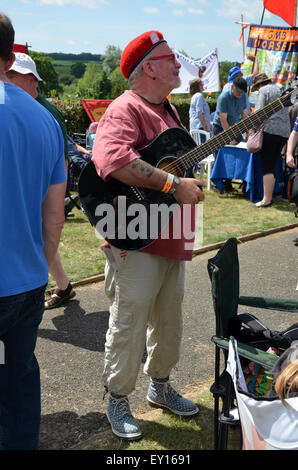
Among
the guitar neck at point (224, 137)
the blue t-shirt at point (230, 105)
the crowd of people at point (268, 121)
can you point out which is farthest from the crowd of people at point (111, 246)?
the blue t-shirt at point (230, 105)

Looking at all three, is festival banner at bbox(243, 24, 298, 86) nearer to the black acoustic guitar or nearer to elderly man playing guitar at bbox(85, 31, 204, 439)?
elderly man playing guitar at bbox(85, 31, 204, 439)

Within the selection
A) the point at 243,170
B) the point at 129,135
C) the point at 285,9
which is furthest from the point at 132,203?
the point at 285,9

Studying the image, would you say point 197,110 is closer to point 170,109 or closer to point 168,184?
point 170,109

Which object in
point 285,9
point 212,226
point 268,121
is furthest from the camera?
point 285,9

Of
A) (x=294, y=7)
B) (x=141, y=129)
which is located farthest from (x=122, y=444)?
(x=294, y=7)

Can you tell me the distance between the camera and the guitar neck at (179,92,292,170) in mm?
2711

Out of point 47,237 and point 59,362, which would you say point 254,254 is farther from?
point 47,237

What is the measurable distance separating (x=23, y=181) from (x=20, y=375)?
827mm

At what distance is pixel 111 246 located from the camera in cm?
269

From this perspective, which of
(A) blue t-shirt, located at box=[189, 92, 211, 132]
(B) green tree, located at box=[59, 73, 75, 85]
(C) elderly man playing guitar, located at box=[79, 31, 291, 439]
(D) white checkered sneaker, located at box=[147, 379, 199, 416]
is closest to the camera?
(C) elderly man playing guitar, located at box=[79, 31, 291, 439]

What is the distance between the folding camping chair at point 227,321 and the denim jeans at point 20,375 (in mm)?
768

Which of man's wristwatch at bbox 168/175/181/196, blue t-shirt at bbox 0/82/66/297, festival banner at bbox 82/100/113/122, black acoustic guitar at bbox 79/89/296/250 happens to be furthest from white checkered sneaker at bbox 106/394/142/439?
festival banner at bbox 82/100/113/122

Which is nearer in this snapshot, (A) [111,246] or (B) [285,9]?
(A) [111,246]

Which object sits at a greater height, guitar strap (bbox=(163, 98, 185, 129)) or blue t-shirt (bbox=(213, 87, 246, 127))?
guitar strap (bbox=(163, 98, 185, 129))
